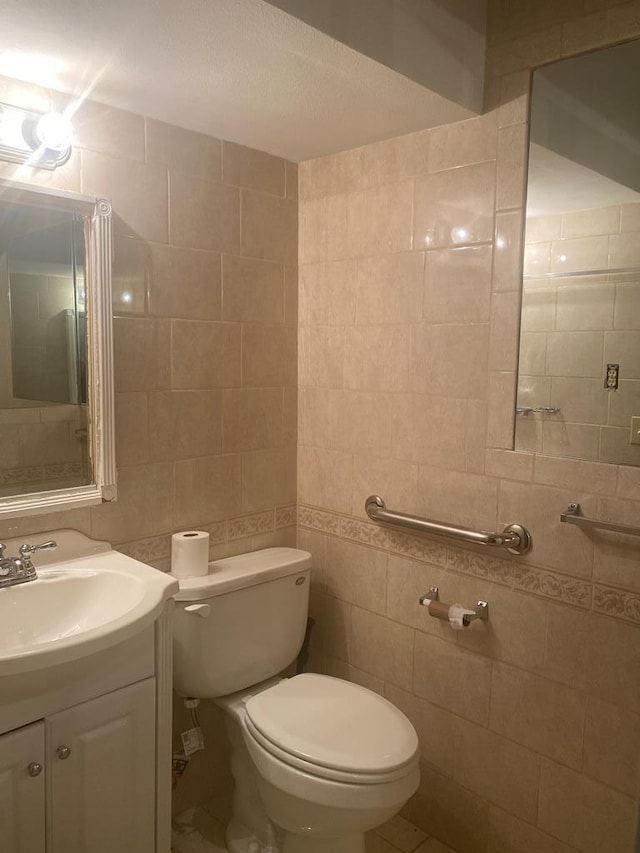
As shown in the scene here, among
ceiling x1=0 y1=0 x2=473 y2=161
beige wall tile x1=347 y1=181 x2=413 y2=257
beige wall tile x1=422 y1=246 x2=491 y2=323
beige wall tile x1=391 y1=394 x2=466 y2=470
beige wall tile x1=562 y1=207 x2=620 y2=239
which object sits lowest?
beige wall tile x1=391 y1=394 x2=466 y2=470

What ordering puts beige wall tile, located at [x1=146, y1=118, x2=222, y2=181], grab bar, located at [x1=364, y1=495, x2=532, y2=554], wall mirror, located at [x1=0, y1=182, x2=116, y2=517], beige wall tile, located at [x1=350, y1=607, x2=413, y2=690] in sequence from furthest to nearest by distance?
beige wall tile, located at [x1=350, y1=607, x2=413, y2=690] → beige wall tile, located at [x1=146, y1=118, x2=222, y2=181] → grab bar, located at [x1=364, y1=495, x2=532, y2=554] → wall mirror, located at [x1=0, y1=182, x2=116, y2=517]

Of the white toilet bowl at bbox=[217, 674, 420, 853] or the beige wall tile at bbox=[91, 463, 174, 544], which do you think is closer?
the white toilet bowl at bbox=[217, 674, 420, 853]

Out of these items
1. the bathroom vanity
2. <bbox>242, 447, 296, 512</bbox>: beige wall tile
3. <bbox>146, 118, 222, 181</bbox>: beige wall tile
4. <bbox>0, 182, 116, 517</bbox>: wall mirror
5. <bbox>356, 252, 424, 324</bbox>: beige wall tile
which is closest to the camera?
the bathroom vanity

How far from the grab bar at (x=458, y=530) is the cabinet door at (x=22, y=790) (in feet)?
3.42

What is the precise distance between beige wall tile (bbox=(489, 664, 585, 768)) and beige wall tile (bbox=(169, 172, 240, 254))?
1453mm

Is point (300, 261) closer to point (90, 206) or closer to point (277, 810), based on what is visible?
point (90, 206)

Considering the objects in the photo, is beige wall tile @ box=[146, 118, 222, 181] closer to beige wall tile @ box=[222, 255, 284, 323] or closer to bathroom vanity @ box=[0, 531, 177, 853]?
beige wall tile @ box=[222, 255, 284, 323]

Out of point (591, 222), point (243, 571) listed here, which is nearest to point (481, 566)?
point (243, 571)

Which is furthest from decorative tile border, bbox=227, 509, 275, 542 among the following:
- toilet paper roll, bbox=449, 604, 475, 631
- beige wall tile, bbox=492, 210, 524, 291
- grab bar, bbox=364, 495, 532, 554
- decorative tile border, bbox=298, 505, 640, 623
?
beige wall tile, bbox=492, 210, 524, 291

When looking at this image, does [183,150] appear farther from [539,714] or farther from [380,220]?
[539,714]

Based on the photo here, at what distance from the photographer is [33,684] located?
1.17 m

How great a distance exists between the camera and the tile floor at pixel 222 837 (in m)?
1.87

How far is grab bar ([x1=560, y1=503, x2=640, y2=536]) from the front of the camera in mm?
1452

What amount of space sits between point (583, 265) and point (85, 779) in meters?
1.61
